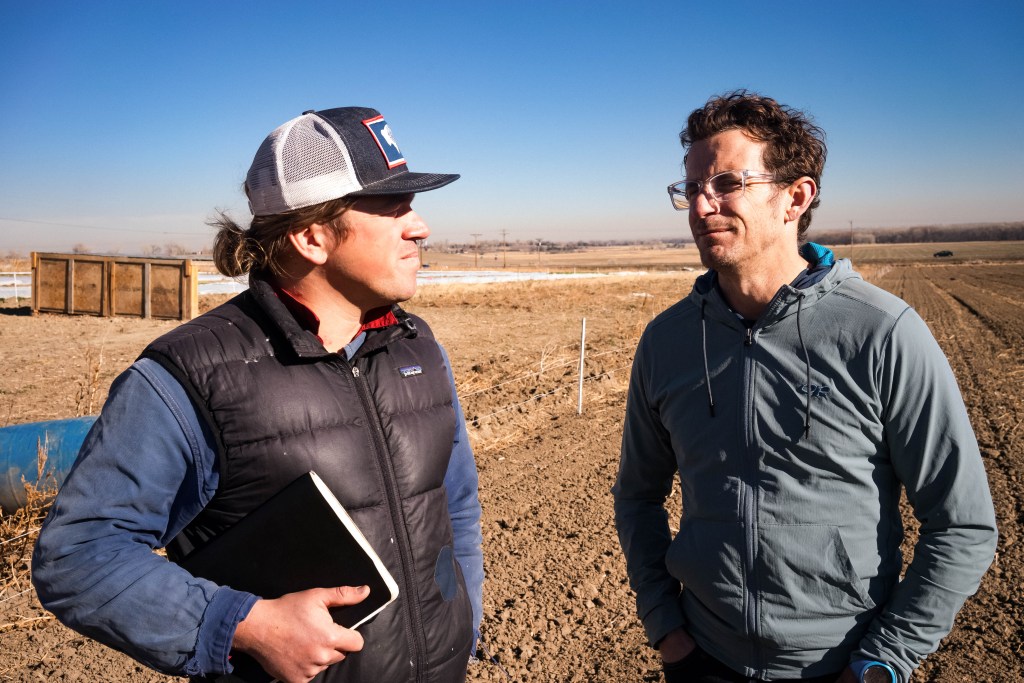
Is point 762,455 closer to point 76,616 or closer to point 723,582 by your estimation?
point 723,582

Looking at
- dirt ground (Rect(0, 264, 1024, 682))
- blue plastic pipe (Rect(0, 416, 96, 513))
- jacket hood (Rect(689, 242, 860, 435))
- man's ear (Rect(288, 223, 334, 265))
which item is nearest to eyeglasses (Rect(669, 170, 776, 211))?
jacket hood (Rect(689, 242, 860, 435))

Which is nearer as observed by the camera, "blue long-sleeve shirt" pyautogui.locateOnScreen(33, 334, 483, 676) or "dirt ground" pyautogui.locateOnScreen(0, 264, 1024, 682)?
"blue long-sleeve shirt" pyautogui.locateOnScreen(33, 334, 483, 676)

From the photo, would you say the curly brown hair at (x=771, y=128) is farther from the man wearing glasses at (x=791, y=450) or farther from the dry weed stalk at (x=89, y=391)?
the dry weed stalk at (x=89, y=391)

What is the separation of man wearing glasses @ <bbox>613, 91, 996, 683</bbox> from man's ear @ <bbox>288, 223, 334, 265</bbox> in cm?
101

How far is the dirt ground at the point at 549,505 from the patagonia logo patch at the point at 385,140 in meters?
2.96

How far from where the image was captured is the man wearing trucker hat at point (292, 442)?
135 centimetres

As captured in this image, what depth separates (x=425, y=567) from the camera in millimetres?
1724

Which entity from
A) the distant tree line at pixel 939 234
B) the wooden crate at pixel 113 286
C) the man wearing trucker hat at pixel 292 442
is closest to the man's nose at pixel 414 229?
the man wearing trucker hat at pixel 292 442

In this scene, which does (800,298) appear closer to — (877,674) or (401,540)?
(877,674)

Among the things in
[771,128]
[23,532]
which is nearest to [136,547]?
[771,128]

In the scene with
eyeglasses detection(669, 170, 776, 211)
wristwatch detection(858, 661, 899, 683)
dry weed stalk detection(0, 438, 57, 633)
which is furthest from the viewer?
dry weed stalk detection(0, 438, 57, 633)

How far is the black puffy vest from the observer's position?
1508mm

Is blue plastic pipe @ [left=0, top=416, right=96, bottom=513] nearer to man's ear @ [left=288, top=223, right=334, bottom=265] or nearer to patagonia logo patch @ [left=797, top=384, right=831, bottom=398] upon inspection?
man's ear @ [left=288, top=223, right=334, bottom=265]

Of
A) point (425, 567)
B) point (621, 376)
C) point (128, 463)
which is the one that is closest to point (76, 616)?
point (128, 463)
